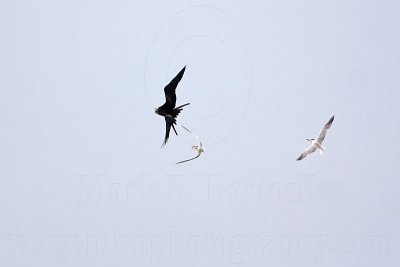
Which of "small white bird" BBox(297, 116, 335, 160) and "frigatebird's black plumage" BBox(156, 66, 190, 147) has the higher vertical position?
"frigatebird's black plumage" BBox(156, 66, 190, 147)

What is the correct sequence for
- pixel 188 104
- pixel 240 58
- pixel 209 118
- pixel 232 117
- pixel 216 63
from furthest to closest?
pixel 216 63 → pixel 240 58 → pixel 232 117 → pixel 209 118 → pixel 188 104

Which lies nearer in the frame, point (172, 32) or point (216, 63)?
point (172, 32)

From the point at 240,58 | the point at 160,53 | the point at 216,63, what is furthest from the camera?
the point at 160,53

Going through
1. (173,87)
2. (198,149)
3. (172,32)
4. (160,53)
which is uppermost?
(160,53)

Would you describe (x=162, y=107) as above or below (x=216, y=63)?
below

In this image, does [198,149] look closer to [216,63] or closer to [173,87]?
[173,87]

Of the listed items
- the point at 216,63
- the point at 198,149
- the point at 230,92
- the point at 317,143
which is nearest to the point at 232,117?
the point at 230,92

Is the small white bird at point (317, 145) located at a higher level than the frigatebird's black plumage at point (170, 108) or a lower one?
lower

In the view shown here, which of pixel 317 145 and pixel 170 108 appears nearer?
pixel 170 108

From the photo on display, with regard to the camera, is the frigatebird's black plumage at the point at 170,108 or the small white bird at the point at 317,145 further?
the small white bird at the point at 317,145

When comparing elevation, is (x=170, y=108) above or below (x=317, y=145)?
above

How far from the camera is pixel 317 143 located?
37.1 meters

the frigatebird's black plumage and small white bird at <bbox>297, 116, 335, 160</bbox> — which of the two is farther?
small white bird at <bbox>297, 116, 335, 160</bbox>

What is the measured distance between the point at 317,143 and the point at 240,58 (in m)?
39.5
